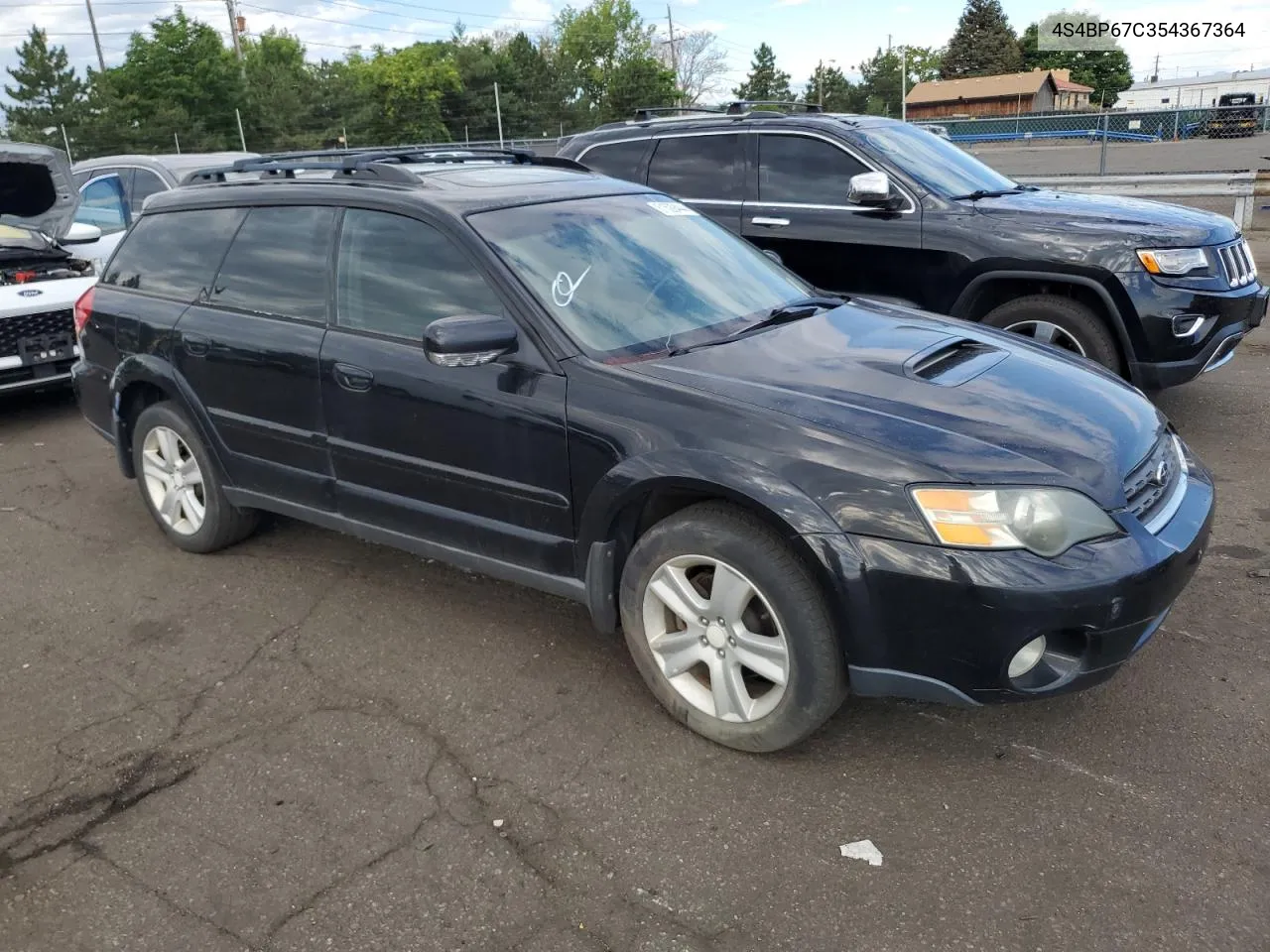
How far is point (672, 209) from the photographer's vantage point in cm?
425

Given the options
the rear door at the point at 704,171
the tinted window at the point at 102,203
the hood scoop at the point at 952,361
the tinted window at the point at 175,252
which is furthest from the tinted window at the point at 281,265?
the tinted window at the point at 102,203

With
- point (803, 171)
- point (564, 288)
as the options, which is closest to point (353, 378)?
point (564, 288)

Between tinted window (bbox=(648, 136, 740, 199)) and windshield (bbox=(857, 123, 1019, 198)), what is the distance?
3.02ft

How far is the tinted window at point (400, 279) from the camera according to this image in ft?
11.6

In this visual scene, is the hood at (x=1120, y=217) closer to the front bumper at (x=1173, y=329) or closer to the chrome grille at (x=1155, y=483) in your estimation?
the front bumper at (x=1173, y=329)

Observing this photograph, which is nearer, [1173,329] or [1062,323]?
[1173,329]

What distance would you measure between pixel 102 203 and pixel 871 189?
841cm

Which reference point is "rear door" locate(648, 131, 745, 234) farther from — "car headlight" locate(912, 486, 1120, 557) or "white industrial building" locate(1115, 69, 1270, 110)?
"white industrial building" locate(1115, 69, 1270, 110)

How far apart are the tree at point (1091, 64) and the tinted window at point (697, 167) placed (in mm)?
85249

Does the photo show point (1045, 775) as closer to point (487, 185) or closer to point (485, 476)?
point (485, 476)

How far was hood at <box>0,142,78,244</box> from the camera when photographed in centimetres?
793

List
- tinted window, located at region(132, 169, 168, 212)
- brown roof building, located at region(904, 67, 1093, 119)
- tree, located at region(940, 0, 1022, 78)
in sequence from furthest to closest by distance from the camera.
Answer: tree, located at region(940, 0, 1022, 78)
brown roof building, located at region(904, 67, 1093, 119)
tinted window, located at region(132, 169, 168, 212)

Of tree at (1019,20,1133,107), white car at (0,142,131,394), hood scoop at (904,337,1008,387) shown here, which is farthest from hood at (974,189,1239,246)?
tree at (1019,20,1133,107)

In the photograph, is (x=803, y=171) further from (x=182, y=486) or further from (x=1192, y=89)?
(x=1192, y=89)
